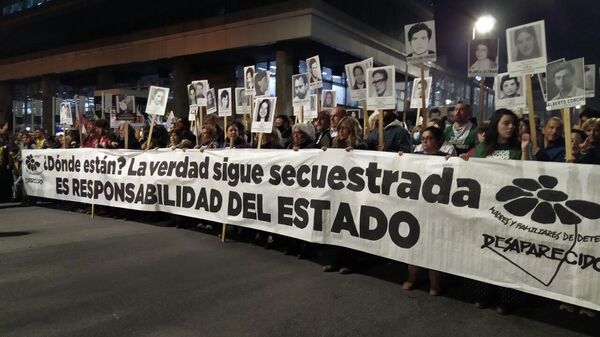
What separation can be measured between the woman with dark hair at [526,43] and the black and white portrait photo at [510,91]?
194 centimetres

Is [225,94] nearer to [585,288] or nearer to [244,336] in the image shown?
[244,336]

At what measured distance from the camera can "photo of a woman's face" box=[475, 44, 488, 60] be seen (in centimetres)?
589

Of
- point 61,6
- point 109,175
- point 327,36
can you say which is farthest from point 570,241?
point 61,6

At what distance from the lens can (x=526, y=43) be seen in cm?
473

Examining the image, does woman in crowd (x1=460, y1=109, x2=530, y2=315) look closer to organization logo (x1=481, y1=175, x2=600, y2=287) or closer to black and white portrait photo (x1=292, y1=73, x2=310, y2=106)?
→ organization logo (x1=481, y1=175, x2=600, y2=287)

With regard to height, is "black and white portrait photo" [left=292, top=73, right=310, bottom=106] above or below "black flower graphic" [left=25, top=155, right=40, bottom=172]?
above

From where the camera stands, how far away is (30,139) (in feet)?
39.3

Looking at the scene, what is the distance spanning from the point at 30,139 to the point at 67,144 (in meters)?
1.88

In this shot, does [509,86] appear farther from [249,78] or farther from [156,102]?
[156,102]

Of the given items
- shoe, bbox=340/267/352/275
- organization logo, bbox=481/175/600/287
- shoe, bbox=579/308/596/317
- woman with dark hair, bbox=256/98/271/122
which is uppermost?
woman with dark hair, bbox=256/98/271/122

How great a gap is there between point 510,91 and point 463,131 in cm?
138

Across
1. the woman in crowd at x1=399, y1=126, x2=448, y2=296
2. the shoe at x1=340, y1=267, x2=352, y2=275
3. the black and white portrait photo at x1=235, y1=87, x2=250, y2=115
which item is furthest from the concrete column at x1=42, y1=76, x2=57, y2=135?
the woman in crowd at x1=399, y1=126, x2=448, y2=296

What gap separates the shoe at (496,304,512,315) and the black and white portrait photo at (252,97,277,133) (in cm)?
377

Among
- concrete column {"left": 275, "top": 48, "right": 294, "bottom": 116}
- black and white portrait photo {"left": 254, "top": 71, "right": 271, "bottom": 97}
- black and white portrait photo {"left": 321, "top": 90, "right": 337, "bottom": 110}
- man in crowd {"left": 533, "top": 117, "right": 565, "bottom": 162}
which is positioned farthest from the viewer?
concrete column {"left": 275, "top": 48, "right": 294, "bottom": 116}
